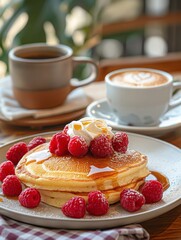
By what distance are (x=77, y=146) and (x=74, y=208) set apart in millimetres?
149

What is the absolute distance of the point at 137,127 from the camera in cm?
141

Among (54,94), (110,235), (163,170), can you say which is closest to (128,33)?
(54,94)

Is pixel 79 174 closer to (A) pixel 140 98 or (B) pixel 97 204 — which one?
(B) pixel 97 204

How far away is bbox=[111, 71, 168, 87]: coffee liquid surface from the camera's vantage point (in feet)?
4.94

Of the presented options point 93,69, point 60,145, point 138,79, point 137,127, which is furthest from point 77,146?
point 93,69

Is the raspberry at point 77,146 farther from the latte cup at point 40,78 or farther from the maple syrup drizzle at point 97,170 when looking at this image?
the latte cup at point 40,78

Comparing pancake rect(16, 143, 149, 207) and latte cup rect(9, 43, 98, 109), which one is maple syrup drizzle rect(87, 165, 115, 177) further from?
latte cup rect(9, 43, 98, 109)

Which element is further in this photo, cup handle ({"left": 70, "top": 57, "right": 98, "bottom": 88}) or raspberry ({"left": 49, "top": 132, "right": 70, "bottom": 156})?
cup handle ({"left": 70, "top": 57, "right": 98, "bottom": 88})

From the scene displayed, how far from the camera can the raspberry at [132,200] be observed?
984mm

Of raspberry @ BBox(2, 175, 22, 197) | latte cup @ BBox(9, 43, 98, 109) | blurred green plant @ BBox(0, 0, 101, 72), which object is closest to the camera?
raspberry @ BBox(2, 175, 22, 197)

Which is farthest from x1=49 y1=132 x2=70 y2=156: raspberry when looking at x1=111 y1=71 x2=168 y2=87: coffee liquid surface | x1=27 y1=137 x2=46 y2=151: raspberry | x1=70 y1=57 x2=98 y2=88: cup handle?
x1=70 y1=57 x2=98 y2=88: cup handle

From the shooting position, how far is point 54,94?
62.7 inches

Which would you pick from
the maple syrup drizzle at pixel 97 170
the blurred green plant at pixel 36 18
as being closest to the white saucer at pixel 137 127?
the maple syrup drizzle at pixel 97 170

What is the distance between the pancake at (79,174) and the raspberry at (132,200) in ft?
0.09
